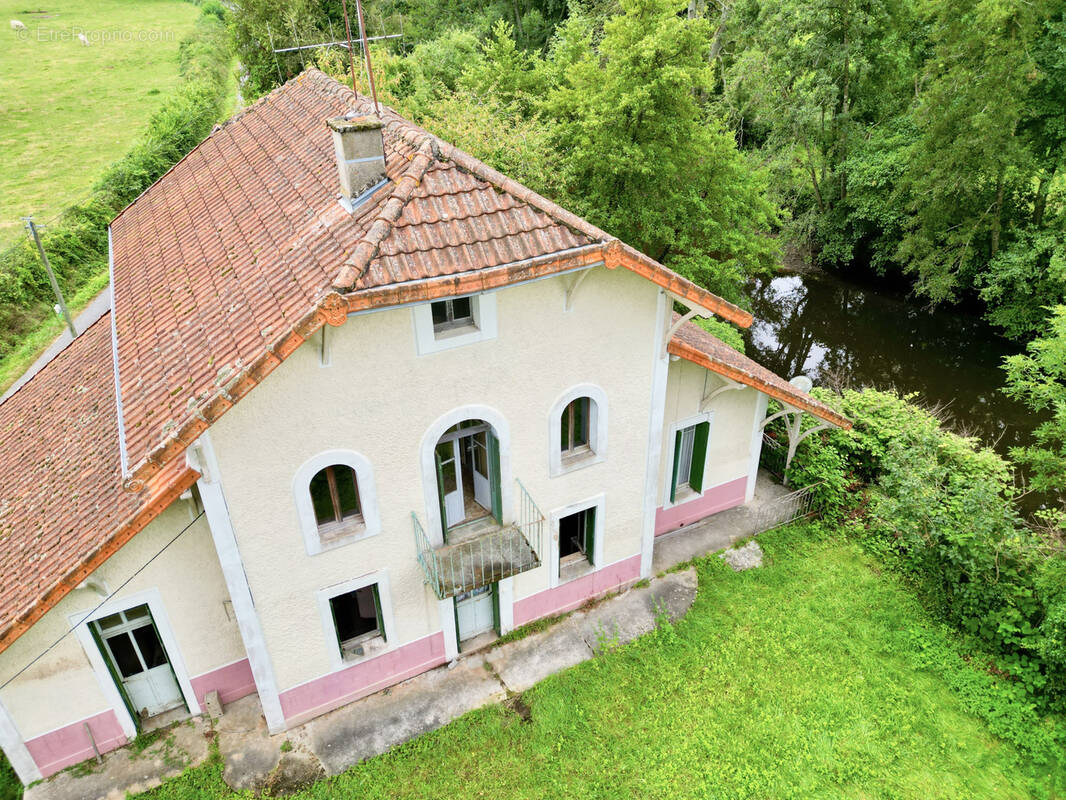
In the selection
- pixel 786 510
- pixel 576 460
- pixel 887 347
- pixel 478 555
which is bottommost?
pixel 887 347

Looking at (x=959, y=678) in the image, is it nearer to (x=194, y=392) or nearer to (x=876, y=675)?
(x=876, y=675)

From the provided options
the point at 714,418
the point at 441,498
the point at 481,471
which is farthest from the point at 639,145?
the point at 441,498

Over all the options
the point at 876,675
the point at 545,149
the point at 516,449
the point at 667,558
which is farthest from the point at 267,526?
the point at 545,149

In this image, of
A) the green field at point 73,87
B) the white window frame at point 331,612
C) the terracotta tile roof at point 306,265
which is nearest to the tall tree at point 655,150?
the terracotta tile roof at point 306,265

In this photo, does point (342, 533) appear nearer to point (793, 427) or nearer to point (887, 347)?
point (793, 427)

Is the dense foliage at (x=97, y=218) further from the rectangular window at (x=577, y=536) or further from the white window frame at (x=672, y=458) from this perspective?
the white window frame at (x=672, y=458)

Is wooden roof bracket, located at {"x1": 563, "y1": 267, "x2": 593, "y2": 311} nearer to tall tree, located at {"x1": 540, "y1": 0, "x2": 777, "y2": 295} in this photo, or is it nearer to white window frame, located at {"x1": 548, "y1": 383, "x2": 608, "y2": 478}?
white window frame, located at {"x1": 548, "y1": 383, "x2": 608, "y2": 478}

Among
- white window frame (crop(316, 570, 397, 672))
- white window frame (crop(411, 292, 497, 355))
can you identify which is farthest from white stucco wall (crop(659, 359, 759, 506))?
white window frame (crop(316, 570, 397, 672))
